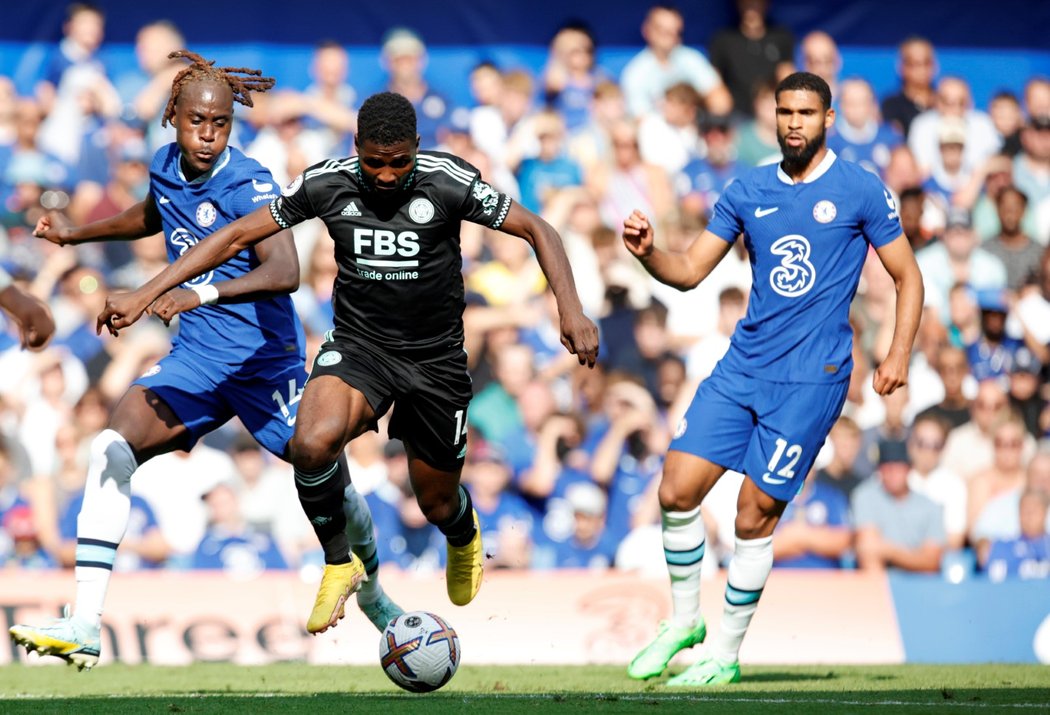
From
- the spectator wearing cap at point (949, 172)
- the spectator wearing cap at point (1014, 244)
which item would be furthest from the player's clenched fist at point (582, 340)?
the spectator wearing cap at point (949, 172)

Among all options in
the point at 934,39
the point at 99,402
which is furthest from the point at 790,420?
the point at 934,39

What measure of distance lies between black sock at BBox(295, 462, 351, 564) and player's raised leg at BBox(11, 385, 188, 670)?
83cm

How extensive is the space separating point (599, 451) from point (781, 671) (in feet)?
10.4

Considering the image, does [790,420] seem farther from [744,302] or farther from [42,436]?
[42,436]

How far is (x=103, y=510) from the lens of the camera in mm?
7875

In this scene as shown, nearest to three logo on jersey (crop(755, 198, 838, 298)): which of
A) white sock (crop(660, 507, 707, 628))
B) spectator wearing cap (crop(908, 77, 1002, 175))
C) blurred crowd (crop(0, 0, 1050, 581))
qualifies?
white sock (crop(660, 507, 707, 628))

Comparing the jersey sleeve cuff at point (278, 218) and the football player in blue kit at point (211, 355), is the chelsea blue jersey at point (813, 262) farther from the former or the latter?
the jersey sleeve cuff at point (278, 218)

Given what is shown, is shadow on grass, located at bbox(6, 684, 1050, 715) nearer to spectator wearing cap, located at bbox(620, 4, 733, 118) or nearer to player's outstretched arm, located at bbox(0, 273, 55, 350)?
player's outstretched arm, located at bbox(0, 273, 55, 350)

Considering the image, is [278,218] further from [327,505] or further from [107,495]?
[107,495]

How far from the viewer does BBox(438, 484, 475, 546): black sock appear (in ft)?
28.5

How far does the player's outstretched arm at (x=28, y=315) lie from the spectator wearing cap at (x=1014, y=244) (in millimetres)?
9526

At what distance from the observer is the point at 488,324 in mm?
13211

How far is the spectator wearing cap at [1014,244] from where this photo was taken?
14.1m

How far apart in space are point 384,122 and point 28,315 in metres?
1.99
